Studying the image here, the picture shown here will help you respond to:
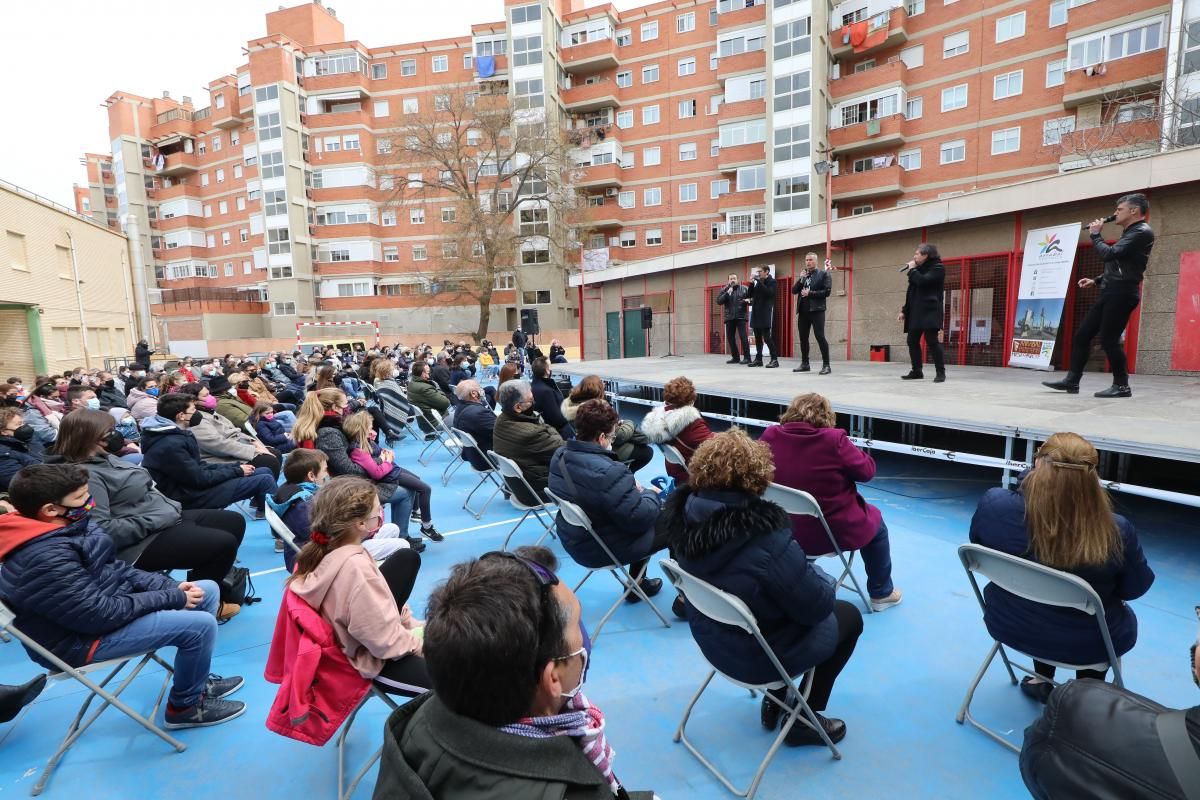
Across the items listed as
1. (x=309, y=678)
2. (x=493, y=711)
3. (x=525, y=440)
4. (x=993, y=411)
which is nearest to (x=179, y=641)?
(x=309, y=678)

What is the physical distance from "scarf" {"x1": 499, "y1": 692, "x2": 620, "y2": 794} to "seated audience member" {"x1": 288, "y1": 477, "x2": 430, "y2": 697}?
1.13 m

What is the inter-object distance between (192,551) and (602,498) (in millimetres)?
2394

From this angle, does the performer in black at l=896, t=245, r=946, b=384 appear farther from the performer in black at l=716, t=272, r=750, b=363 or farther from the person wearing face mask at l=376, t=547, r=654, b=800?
the person wearing face mask at l=376, t=547, r=654, b=800

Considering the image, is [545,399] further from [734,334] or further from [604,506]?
[734,334]

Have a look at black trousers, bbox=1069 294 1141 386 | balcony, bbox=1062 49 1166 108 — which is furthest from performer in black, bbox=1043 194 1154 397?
balcony, bbox=1062 49 1166 108

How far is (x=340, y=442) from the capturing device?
14.9ft

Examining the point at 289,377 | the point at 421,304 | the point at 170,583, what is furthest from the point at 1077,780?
the point at 421,304

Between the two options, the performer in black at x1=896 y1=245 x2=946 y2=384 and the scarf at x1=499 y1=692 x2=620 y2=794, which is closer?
the scarf at x1=499 y1=692 x2=620 y2=794

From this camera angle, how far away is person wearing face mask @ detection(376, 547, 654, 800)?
39.3 inches

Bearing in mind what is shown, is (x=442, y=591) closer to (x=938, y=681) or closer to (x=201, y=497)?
(x=938, y=681)

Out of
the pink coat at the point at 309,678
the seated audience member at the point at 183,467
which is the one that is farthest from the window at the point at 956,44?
the pink coat at the point at 309,678

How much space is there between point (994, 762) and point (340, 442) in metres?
4.29

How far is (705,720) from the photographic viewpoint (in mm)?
2684

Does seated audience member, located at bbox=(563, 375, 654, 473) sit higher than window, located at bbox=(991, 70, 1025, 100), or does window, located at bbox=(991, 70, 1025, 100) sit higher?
window, located at bbox=(991, 70, 1025, 100)
